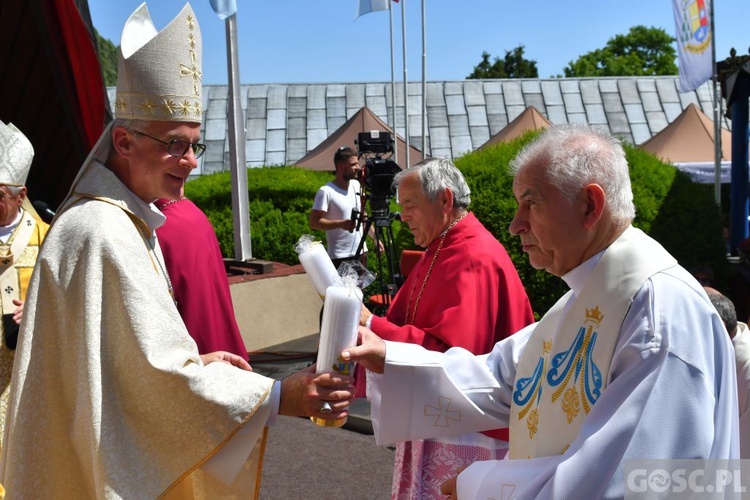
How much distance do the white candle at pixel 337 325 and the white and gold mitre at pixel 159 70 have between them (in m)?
0.83

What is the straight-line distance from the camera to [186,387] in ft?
6.98

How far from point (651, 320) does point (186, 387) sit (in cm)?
119

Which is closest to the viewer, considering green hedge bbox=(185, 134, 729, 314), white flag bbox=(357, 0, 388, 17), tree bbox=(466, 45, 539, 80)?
green hedge bbox=(185, 134, 729, 314)

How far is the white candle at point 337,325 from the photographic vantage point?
2145 millimetres

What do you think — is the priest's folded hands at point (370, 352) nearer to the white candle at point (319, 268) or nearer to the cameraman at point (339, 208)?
the white candle at point (319, 268)

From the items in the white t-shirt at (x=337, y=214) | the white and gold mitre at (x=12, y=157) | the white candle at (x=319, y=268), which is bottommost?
the white t-shirt at (x=337, y=214)

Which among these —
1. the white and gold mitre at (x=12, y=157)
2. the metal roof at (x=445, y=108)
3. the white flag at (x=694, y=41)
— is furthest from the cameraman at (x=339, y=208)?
the metal roof at (x=445, y=108)

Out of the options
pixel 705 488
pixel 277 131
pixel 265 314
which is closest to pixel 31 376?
pixel 705 488

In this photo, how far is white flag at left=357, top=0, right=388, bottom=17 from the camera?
13586 millimetres

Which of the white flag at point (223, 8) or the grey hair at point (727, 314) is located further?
the white flag at point (223, 8)

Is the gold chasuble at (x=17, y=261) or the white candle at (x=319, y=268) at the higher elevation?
the white candle at (x=319, y=268)

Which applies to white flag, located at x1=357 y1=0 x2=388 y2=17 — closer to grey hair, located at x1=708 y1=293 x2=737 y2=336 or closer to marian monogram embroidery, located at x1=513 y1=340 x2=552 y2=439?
grey hair, located at x1=708 y1=293 x2=737 y2=336

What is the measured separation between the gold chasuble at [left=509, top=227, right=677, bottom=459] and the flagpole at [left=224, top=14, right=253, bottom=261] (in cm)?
751

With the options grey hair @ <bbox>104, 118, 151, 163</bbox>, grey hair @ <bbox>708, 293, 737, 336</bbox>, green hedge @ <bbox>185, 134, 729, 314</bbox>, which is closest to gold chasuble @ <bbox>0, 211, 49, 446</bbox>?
grey hair @ <bbox>104, 118, 151, 163</bbox>
